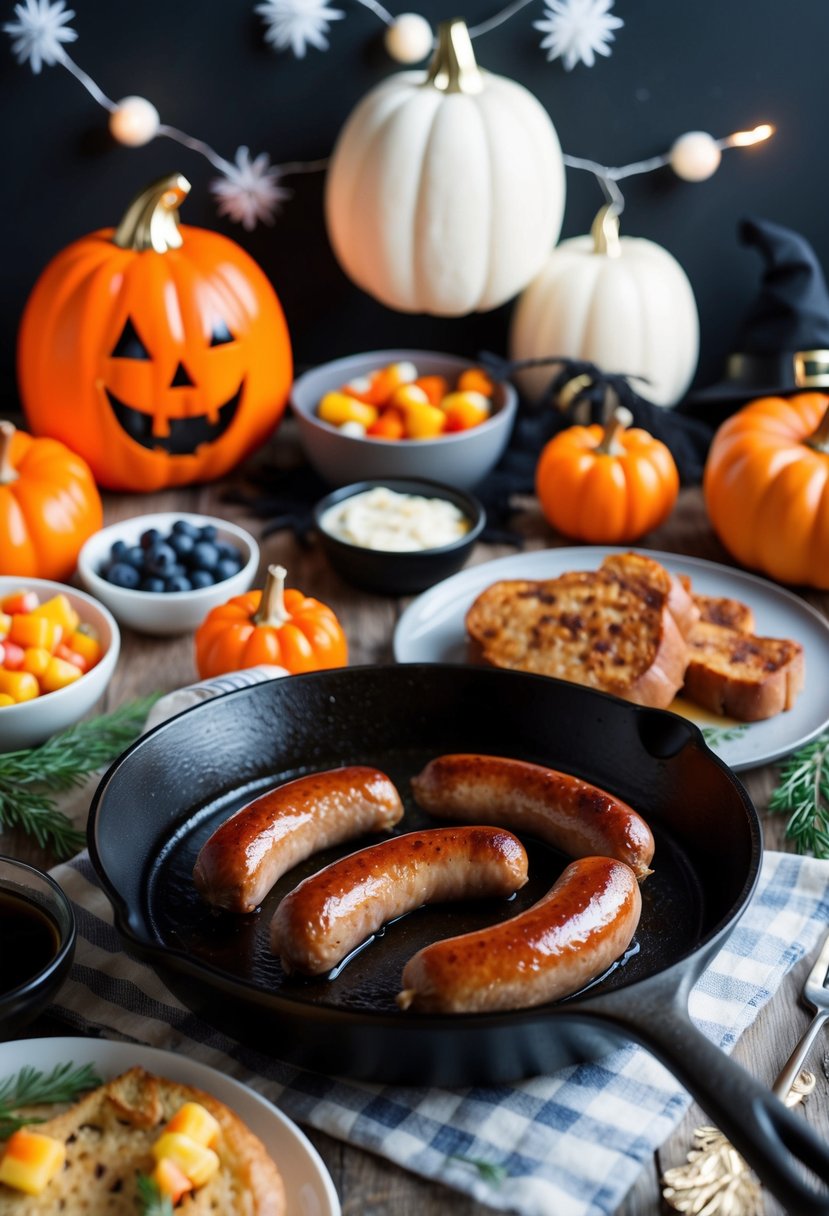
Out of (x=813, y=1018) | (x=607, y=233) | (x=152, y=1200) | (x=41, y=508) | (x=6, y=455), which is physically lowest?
(x=813, y=1018)

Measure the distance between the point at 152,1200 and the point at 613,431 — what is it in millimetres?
1951

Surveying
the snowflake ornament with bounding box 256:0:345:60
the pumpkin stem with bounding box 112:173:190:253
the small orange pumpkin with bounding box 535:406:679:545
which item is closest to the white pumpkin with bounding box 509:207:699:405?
the small orange pumpkin with bounding box 535:406:679:545

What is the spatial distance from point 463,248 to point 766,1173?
A: 7.63ft

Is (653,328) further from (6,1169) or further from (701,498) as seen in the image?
(6,1169)

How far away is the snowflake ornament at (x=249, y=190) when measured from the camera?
3.19 meters

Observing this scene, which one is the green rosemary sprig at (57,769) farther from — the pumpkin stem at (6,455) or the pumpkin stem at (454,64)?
the pumpkin stem at (454,64)

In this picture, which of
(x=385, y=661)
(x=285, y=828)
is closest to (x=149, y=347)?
(x=385, y=661)

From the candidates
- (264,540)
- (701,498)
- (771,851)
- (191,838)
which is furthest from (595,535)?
(191,838)

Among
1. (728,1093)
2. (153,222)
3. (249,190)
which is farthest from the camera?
(249,190)

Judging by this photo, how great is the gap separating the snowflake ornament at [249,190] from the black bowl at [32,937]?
217 centimetres

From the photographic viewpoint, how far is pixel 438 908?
1.62 m

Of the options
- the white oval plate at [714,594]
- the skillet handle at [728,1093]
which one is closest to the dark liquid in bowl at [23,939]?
the skillet handle at [728,1093]

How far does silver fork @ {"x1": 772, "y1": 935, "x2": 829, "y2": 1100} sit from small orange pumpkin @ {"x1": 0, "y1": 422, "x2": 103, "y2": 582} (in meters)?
1.68

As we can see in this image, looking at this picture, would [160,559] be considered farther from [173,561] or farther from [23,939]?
[23,939]
